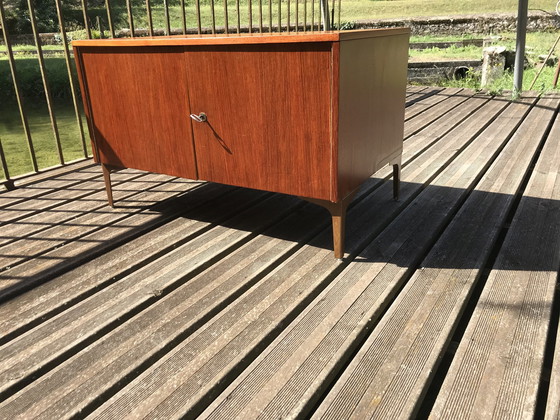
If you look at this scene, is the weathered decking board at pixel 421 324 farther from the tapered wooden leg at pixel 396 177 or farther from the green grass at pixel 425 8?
the green grass at pixel 425 8

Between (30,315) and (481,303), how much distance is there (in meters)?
1.51

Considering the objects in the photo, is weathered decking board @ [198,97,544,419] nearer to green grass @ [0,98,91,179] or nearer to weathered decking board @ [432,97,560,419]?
weathered decking board @ [432,97,560,419]

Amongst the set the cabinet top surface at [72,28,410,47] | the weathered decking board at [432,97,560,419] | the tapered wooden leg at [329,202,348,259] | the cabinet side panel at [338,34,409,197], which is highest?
the cabinet top surface at [72,28,410,47]

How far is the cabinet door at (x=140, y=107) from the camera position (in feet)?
6.55

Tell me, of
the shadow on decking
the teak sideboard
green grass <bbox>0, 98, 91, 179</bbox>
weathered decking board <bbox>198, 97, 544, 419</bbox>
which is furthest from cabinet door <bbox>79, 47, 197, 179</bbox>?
green grass <bbox>0, 98, 91, 179</bbox>

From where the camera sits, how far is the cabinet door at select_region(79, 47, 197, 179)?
2.00 m

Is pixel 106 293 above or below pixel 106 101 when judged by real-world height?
below

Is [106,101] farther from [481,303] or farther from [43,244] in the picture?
[481,303]

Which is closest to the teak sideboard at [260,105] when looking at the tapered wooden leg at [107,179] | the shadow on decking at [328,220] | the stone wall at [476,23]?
the tapered wooden leg at [107,179]

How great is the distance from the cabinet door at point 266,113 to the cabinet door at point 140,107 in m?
0.10

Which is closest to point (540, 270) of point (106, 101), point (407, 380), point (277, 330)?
point (407, 380)

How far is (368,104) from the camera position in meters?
1.86

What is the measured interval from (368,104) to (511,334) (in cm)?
99

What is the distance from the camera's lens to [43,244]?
6.79 feet
